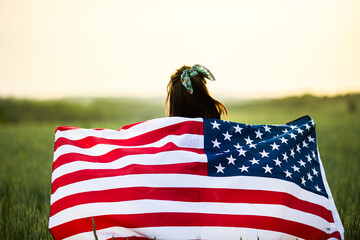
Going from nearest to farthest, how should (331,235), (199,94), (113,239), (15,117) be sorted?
(113,239) < (331,235) < (199,94) < (15,117)

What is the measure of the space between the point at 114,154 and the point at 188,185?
756mm

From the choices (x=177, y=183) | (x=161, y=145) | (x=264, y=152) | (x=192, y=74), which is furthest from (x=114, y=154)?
(x=264, y=152)

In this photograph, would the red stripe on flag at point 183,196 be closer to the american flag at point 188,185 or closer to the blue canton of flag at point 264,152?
the american flag at point 188,185

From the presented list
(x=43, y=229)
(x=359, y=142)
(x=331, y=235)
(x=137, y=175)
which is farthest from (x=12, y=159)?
(x=359, y=142)

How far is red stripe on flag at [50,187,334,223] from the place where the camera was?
7.45 ft

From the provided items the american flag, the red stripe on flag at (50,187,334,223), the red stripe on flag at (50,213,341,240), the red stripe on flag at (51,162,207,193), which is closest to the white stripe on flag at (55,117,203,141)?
the american flag

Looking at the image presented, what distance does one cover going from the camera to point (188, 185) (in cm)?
230

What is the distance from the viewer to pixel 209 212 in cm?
224

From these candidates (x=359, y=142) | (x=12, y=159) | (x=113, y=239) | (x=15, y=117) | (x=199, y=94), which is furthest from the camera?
(x=15, y=117)

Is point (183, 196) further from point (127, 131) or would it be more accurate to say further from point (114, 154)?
point (127, 131)

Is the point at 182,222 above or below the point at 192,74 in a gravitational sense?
below

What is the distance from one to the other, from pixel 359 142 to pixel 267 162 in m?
10.4

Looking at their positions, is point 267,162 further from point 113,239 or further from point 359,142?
point 359,142

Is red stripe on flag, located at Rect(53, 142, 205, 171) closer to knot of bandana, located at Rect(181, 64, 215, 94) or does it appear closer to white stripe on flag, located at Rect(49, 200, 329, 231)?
white stripe on flag, located at Rect(49, 200, 329, 231)
